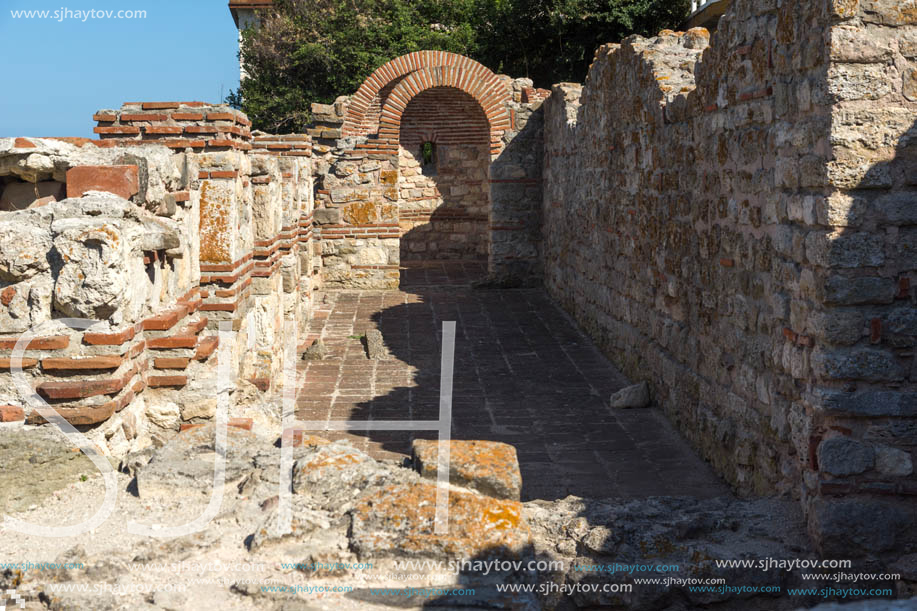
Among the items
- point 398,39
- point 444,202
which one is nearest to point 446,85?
point 444,202

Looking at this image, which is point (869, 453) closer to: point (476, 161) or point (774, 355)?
point (774, 355)

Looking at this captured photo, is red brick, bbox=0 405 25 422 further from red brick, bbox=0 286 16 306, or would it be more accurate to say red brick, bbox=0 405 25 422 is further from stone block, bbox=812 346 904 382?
stone block, bbox=812 346 904 382

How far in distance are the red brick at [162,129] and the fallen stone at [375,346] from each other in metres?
3.44

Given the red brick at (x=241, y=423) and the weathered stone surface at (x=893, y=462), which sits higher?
the weathered stone surface at (x=893, y=462)

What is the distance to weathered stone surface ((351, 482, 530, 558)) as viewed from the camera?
2.61 m

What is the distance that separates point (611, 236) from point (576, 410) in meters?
2.30

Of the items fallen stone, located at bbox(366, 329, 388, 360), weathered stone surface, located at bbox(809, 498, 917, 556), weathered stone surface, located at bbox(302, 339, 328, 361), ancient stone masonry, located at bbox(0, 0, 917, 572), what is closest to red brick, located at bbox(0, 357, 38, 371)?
ancient stone masonry, located at bbox(0, 0, 917, 572)

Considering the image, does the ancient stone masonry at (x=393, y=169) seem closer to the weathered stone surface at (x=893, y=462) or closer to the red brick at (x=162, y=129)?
the red brick at (x=162, y=129)

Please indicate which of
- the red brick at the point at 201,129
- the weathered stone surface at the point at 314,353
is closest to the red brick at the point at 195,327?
the red brick at the point at 201,129

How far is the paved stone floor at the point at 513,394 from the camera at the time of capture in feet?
16.6

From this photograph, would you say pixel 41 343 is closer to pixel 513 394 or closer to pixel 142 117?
pixel 142 117

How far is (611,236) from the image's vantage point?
8.14m

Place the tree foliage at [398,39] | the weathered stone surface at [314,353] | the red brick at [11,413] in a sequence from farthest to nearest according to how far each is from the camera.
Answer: the tree foliage at [398,39], the weathered stone surface at [314,353], the red brick at [11,413]

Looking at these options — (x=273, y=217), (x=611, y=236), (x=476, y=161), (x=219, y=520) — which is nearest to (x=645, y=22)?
(x=476, y=161)
